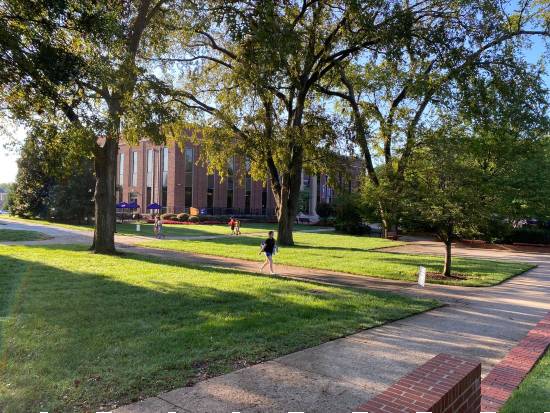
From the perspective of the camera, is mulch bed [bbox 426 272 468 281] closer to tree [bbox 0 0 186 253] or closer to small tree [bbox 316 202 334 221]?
tree [bbox 0 0 186 253]

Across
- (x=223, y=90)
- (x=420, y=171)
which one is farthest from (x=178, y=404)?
(x=223, y=90)

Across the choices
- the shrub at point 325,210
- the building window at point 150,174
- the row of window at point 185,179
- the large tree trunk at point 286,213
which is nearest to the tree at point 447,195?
the large tree trunk at point 286,213

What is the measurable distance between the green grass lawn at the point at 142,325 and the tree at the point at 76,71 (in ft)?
13.4

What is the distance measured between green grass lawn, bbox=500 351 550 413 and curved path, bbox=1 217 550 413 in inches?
25.5

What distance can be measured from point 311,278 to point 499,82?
36.0 feet

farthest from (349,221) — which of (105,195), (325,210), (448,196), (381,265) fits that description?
(105,195)

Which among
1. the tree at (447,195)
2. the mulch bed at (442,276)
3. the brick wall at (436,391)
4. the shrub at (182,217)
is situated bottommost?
the mulch bed at (442,276)

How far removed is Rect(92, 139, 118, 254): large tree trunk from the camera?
1728cm

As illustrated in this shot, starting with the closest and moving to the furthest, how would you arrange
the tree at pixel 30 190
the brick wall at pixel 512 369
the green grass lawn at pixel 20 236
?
the brick wall at pixel 512 369 → the green grass lawn at pixel 20 236 → the tree at pixel 30 190

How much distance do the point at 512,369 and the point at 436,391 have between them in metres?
3.62

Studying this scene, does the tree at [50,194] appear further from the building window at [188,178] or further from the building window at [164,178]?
the building window at [188,178]

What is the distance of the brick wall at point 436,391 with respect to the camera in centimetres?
290

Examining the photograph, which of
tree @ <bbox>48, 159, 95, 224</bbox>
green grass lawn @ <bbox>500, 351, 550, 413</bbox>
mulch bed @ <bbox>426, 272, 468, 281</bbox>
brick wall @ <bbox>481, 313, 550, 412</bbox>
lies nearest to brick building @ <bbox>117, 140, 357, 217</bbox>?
tree @ <bbox>48, 159, 95, 224</bbox>

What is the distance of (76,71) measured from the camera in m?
9.19
